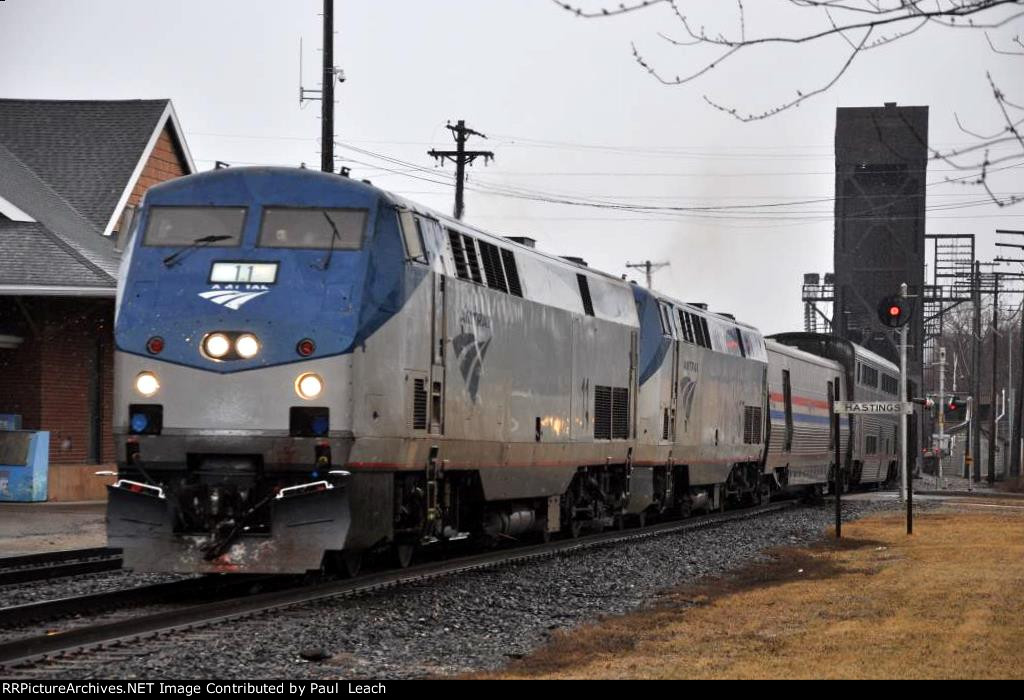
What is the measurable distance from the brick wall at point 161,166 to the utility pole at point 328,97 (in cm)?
904

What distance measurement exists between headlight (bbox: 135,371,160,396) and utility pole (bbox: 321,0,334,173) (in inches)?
546

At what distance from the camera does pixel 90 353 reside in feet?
105

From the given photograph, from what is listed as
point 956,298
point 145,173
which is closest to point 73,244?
point 145,173

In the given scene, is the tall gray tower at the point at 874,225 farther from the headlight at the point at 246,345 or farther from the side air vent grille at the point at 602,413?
the headlight at the point at 246,345

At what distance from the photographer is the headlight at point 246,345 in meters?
13.6

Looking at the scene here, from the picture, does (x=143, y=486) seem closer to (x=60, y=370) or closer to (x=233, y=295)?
(x=233, y=295)

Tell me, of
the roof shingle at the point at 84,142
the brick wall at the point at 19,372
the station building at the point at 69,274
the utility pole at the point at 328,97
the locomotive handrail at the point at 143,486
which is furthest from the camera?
the roof shingle at the point at 84,142

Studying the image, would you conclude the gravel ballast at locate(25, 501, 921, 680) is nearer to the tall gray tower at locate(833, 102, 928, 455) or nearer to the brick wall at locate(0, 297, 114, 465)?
the brick wall at locate(0, 297, 114, 465)

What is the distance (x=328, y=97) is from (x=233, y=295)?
15360mm

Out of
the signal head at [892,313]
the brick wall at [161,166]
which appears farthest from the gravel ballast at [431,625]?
the brick wall at [161,166]

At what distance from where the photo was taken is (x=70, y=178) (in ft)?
119

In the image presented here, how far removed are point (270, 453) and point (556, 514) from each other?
26.0 ft

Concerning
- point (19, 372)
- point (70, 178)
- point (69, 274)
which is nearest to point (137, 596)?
point (69, 274)
